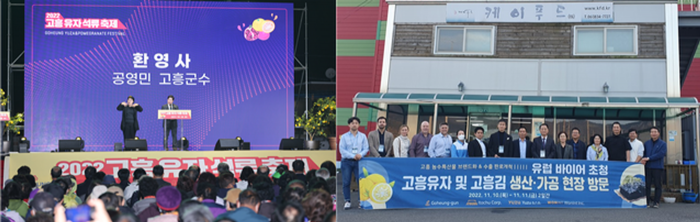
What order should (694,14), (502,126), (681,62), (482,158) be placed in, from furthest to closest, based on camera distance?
(681,62) → (694,14) → (502,126) → (482,158)

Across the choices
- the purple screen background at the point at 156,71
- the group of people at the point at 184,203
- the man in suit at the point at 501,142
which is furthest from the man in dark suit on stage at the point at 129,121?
the man in suit at the point at 501,142

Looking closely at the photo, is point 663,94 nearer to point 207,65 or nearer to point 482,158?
point 482,158

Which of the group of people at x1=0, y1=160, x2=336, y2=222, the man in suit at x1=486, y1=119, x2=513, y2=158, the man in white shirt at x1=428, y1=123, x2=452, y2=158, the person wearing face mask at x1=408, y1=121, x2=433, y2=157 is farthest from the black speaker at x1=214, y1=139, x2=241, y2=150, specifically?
the group of people at x1=0, y1=160, x2=336, y2=222

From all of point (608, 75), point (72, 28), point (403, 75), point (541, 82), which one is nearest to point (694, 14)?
point (608, 75)

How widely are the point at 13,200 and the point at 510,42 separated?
517 inches

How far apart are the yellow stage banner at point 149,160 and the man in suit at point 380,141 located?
210 cm

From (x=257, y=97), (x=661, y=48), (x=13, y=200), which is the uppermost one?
(x=661, y=48)

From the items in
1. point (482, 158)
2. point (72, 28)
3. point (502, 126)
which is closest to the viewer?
point (482, 158)

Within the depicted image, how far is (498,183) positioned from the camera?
10000mm

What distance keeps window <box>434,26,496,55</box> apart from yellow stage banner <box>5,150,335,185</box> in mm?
5113

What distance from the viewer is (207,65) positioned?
17203mm

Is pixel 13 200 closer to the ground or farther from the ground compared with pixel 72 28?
closer to the ground

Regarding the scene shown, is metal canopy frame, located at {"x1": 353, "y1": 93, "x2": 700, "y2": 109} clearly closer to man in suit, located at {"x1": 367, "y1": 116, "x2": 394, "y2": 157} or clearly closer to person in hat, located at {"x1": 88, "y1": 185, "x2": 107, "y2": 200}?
man in suit, located at {"x1": 367, "y1": 116, "x2": 394, "y2": 157}

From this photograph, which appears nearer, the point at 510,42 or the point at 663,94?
the point at 663,94
